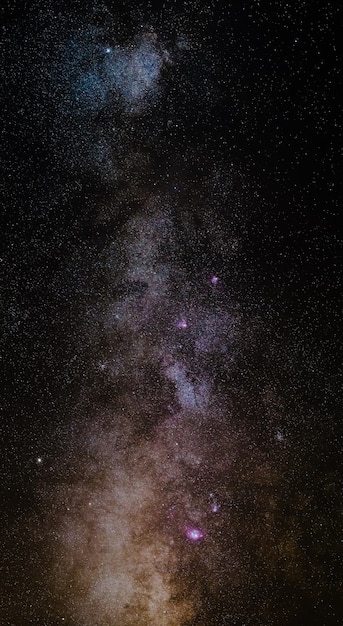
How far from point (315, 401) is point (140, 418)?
2593 millimetres

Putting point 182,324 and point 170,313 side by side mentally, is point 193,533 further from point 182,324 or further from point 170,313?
point 170,313

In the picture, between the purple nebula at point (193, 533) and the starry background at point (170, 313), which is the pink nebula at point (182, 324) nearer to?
the starry background at point (170, 313)

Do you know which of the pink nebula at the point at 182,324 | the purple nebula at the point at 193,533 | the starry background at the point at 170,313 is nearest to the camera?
the starry background at the point at 170,313

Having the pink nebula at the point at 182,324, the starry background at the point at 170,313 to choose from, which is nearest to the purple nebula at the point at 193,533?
the starry background at the point at 170,313

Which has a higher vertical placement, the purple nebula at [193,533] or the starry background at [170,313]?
the starry background at [170,313]

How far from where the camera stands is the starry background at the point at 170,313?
493 cm

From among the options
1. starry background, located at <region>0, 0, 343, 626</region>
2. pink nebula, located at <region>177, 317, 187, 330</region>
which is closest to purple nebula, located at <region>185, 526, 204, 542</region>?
starry background, located at <region>0, 0, 343, 626</region>

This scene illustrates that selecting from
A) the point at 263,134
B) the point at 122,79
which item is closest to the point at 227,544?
the point at 263,134

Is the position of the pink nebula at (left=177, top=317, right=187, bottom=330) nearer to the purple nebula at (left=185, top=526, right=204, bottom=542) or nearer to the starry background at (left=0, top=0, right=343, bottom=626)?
the starry background at (left=0, top=0, right=343, bottom=626)

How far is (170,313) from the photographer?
5.86m

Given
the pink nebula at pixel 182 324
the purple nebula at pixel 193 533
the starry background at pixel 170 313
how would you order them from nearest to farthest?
the starry background at pixel 170 313, the pink nebula at pixel 182 324, the purple nebula at pixel 193 533

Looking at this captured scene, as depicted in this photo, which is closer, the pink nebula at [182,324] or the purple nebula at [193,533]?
the pink nebula at [182,324]

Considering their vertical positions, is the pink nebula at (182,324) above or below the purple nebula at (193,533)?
above

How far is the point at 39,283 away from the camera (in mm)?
5641
